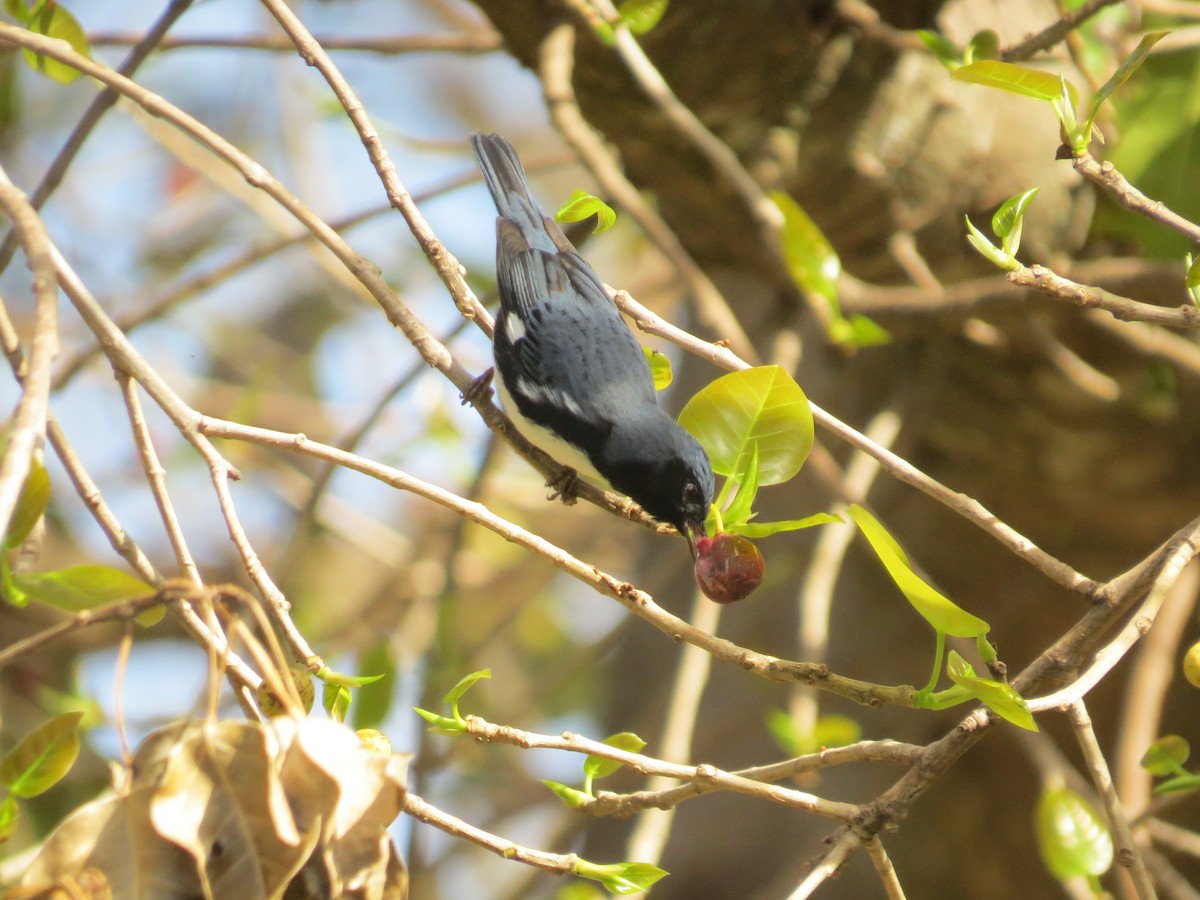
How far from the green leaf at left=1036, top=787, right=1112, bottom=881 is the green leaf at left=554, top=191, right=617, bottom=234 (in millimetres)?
1362

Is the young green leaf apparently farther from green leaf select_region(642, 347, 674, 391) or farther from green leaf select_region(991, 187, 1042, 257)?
green leaf select_region(991, 187, 1042, 257)

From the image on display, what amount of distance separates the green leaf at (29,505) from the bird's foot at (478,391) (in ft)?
2.75

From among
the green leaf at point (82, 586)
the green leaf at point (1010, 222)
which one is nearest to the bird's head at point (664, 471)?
the green leaf at point (1010, 222)

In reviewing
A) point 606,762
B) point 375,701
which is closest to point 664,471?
point 375,701

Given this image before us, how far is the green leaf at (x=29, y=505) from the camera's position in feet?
4.91

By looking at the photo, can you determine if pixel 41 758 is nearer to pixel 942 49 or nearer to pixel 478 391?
pixel 478 391

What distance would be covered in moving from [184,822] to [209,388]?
555cm

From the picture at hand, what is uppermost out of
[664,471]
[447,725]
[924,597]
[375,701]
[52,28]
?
[52,28]

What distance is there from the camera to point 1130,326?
3.20 metres

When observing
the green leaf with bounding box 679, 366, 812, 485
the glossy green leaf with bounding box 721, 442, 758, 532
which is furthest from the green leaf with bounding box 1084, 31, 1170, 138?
the glossy green leaf with bounding box 721, 442, 758, 532

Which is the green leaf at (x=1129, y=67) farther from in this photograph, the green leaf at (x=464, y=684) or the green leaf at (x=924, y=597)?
the green leaf at (x=464, y=684)

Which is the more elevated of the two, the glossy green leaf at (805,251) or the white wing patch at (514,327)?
the glossy green leaf at (805,251)

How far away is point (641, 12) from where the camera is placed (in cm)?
268

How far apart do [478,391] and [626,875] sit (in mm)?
1114
